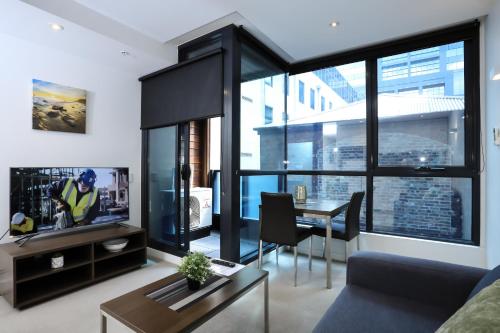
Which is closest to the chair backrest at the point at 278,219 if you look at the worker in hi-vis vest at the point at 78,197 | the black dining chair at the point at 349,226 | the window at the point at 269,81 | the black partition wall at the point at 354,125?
the black partition wall at the point at 354,125

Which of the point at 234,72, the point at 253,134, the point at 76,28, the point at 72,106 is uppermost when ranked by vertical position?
the point at 76,28

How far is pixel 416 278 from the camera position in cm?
149

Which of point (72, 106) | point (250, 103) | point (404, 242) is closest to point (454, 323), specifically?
point (404, 242)

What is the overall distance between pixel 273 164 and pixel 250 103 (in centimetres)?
89

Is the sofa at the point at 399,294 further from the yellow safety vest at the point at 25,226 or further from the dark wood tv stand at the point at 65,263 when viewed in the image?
the yellow safety vest at the point at 25,226

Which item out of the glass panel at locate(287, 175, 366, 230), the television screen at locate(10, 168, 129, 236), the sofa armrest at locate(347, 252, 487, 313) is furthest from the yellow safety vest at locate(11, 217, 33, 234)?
the glass panel at locate(287, 175, 366, 230)

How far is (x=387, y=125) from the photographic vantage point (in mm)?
3104

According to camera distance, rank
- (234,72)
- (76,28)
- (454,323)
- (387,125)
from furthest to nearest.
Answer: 1. (387,125)
2. (234,72)
3. (76,28)
4. (454,323)

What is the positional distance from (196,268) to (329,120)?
2687mm

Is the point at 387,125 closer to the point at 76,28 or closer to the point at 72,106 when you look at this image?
the point at 76,28

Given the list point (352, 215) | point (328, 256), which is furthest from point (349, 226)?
point (328, 256)

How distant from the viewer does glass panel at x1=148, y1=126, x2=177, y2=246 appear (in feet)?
10.8

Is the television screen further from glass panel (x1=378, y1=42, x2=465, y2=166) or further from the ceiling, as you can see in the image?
Result: glass panel (x1=378, y1=42, x2=465, y2=166)

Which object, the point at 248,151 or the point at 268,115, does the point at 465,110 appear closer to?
the point at 268,115
